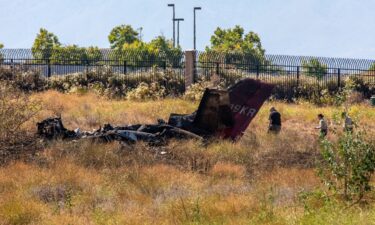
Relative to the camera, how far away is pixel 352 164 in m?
10.7

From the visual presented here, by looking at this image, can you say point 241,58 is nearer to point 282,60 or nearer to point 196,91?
point 282,60

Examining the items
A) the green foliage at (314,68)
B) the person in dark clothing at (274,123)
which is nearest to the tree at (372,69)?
the green foliage at (314,68)

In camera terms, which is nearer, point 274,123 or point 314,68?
point 274,123

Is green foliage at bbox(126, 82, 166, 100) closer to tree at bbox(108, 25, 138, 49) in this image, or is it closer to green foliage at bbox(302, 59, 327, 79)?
green foliage at bbox(302, 59, 327, 79)

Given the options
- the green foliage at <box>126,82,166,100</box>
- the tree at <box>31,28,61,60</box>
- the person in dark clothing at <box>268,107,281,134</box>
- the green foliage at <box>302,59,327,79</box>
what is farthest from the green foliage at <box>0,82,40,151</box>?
the tree at <box>31,28,61,60</box>

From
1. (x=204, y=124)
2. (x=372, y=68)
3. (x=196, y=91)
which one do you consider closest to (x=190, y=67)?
(x=196, y=91)

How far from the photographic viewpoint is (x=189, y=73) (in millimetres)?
35062

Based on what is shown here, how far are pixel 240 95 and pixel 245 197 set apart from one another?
23.6 ft

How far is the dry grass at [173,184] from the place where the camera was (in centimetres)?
966

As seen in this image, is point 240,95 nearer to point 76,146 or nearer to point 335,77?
point 76,146

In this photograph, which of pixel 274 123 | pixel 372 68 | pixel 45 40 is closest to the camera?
pixel 274 123

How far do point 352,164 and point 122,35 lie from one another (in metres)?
86.6

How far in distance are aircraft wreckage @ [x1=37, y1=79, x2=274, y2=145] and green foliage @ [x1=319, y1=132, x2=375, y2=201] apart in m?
6.75

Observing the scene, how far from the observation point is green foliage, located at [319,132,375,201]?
34.7ft
